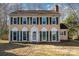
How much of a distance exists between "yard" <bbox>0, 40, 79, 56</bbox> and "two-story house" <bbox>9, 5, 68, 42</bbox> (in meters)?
0.21

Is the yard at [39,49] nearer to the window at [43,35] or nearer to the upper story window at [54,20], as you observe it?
the window at [43,35]

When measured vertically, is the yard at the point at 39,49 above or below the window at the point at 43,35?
below

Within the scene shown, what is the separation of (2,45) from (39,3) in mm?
1612

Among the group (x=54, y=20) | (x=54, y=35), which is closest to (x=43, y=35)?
(x=54, y=35)

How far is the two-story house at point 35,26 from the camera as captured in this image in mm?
22719

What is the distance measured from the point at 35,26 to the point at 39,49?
0.73 meters

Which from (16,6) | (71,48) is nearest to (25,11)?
(16,6)

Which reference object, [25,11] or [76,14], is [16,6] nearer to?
[25,11]

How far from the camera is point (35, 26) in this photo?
22766mm

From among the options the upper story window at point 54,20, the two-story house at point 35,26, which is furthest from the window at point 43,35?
the upper story window at point 54,20

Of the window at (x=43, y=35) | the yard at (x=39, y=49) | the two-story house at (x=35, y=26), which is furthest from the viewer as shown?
the window at (x=43, y=35)

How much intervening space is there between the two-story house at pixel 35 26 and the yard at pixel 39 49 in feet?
0.67

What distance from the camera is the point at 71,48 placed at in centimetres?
2261

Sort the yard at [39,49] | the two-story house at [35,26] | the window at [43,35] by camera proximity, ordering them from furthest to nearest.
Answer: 1. the window at [43,35]
2. the two-story house at [35,26]
3. the yard at [39,49]
